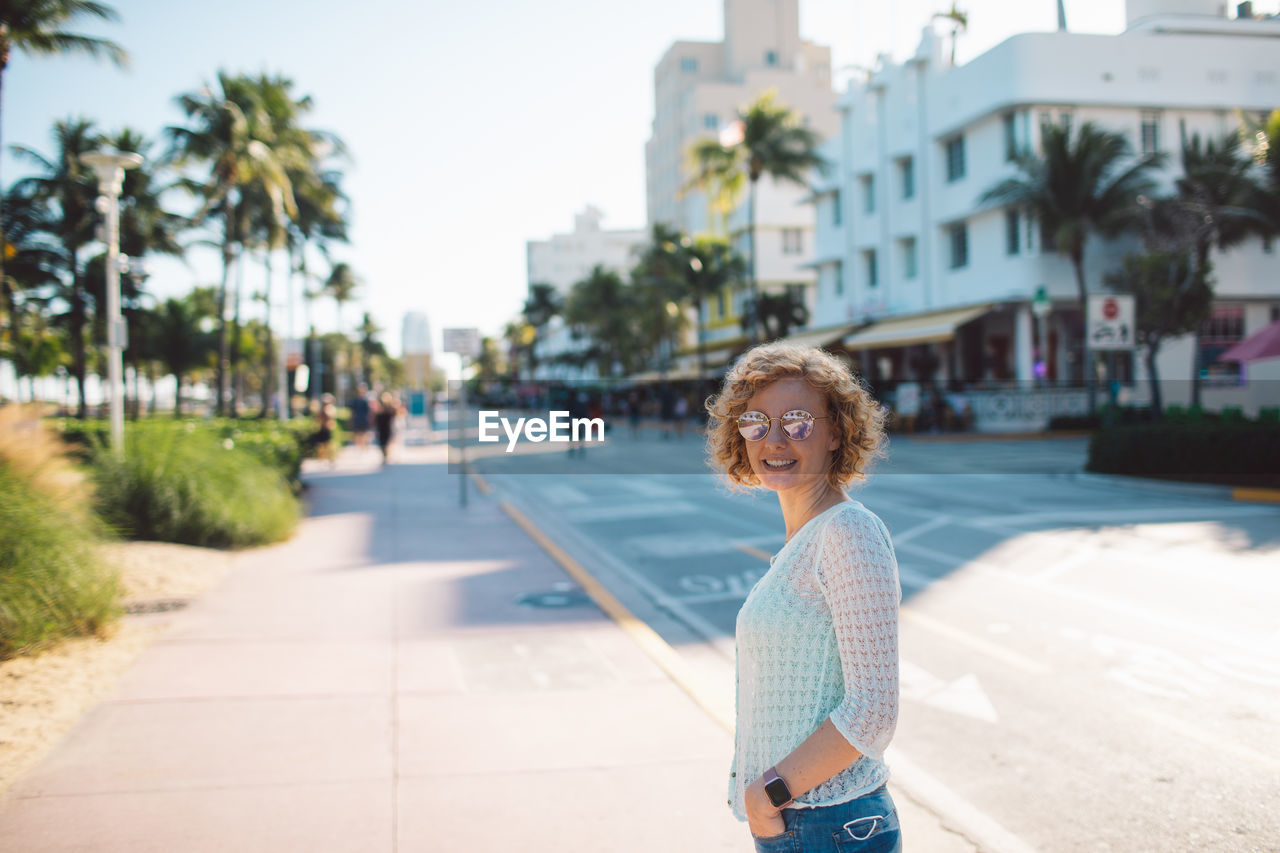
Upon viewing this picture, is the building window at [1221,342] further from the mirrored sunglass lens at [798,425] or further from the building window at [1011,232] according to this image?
the mirrored sunglass lens at [798,425]

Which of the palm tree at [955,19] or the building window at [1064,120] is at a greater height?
the palm tree at [955,19]

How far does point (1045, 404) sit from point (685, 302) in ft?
91.3

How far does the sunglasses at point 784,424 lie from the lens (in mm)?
2199

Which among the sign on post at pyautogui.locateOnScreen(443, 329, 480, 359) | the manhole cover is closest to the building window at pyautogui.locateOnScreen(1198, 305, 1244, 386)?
the sign on post at pyautogui.locateOnScreen(443, 329, 480, 359)

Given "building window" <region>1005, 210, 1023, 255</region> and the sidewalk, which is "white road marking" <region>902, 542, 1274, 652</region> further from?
"building window" <region>1005, 210, 1023, 255</region>

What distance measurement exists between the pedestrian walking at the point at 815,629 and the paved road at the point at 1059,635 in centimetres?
120

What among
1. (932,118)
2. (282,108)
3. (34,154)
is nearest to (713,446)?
(932,118)

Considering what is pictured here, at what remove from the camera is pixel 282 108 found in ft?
119

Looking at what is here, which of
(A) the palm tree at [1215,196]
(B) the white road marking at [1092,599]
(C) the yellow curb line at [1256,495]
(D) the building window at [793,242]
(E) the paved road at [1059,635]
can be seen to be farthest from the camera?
(D) the building window at [793,242]

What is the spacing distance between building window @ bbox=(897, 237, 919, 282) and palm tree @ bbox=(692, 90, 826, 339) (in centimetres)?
439

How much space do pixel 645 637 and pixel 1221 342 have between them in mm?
31748

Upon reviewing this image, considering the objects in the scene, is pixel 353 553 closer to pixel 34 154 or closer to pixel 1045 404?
pixel 1045 404

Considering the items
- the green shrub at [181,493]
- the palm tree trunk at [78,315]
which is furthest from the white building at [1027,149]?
the palm tree trunk at [78,315]

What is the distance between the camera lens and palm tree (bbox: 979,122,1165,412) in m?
28.7
